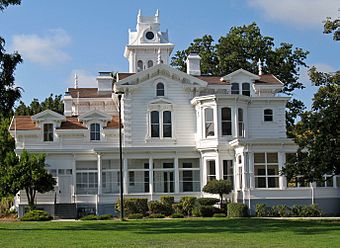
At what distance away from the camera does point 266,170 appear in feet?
136

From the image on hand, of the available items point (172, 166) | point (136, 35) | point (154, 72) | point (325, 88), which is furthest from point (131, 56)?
point (325, 88)

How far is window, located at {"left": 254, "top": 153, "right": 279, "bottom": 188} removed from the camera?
41.6m

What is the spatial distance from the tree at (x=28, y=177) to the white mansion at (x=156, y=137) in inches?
93.2

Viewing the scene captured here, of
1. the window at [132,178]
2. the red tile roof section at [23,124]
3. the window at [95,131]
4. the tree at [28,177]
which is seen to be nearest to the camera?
the tree at [28,177]

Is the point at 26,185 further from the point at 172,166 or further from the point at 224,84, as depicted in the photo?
the point at 224,84

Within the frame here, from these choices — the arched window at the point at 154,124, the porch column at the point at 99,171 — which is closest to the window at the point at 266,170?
the arched window at the point at 154,124

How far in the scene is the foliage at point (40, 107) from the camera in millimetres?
66688

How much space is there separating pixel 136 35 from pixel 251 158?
753 inches

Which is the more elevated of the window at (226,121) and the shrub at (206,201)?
the window at (226,121)

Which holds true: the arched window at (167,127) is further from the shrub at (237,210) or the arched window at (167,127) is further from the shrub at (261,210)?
the shrub at (261,210)

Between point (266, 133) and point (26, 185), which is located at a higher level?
point (266, 133)

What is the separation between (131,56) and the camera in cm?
5472

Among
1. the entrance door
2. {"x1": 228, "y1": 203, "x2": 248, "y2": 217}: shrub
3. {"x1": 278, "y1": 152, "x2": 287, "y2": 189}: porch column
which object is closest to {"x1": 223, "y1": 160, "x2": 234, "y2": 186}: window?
{"x1": 278, "y1": 152, "x2": 287, "y2": 189}: porch column

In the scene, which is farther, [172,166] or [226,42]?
[226,42]
